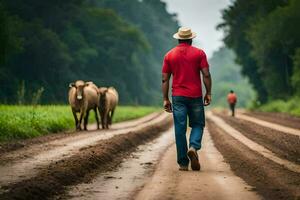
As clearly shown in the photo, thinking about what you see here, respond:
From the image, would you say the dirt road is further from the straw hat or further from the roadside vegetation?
the roadside vegetation

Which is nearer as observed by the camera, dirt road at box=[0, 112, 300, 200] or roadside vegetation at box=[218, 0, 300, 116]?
dirt road at box=[0, 112, 300, 200]

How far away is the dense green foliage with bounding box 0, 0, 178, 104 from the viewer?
56.4 metres

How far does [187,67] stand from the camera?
11789 mm

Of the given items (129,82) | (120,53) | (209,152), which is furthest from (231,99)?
(129,82)

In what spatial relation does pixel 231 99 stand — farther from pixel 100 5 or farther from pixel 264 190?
pixel 100 5

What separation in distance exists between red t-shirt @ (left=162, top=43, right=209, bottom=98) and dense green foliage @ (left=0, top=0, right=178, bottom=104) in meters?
28.3

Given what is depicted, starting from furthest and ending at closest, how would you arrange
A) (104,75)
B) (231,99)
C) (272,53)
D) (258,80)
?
(104,75)
(258,80)
(272,53)
(231,99)

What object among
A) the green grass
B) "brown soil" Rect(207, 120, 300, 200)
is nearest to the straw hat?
"brown soil" Rect(207, 120, 300, 200)

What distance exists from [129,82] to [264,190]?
86.8 m

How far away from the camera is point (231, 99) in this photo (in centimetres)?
4847

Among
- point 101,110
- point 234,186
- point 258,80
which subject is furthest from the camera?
point 258,80

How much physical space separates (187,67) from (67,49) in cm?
5808

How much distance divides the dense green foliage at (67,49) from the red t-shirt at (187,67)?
92.7 feet

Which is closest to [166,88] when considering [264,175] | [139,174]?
[139,174]
